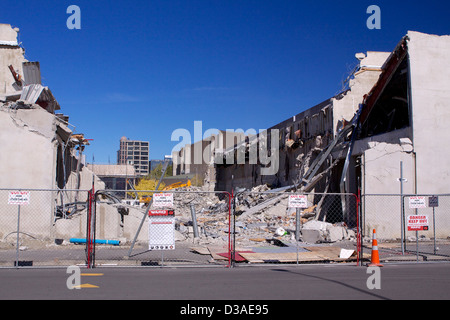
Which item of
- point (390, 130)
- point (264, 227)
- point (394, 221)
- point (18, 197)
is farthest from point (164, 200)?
point (390, 130)

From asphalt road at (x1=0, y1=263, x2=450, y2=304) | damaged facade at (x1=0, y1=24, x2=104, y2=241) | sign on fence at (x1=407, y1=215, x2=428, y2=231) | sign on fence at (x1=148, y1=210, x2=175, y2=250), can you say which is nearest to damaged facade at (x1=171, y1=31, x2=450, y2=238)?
A: sign on fence at (x1=407, y1=215, x2=428, y2=231)

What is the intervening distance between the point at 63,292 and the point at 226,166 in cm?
4227

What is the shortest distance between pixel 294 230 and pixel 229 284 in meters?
10.7

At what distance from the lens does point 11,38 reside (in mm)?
24000

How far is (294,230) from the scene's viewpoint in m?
19.4

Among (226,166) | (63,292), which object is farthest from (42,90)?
(226,166)

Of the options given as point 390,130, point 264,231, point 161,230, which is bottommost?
point 264,231

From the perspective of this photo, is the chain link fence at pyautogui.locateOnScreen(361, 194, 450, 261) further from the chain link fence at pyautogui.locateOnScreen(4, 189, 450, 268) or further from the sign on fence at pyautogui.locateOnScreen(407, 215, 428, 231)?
the sign on fence at pyautogui.locateOnScreen(407, 215, 428, 231)

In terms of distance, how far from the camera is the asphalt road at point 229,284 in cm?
785

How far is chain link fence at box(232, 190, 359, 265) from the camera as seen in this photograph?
1328cm

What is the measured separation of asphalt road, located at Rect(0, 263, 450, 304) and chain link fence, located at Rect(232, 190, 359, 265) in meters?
1.33

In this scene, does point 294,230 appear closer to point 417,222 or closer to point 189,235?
point 189,235

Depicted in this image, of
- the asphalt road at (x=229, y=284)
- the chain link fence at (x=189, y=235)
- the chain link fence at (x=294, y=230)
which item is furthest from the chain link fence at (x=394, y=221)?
the asphalt road at (x=229, y=284)

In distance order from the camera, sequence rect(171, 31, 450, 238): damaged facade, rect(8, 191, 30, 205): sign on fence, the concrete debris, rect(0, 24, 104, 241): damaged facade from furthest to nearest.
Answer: rect(171, 31, 450, 238): damaged facade
rect(0, 24, 104, 241): damaged facade
the concrete debris
rect(8, 191, 30, 205): sign on fence
